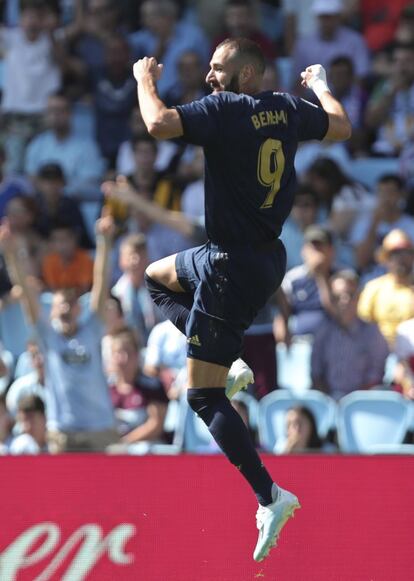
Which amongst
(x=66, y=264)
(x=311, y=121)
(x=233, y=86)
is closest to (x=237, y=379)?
(x=311, y=121)

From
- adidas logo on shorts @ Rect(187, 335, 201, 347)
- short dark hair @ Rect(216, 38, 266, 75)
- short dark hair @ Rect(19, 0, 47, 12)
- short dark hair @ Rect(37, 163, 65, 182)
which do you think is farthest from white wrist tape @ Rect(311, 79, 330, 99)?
short dark hair @ Rect(19, 0, 47, 12)

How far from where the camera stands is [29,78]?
1276 cm

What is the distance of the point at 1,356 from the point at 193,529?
4.42 metres

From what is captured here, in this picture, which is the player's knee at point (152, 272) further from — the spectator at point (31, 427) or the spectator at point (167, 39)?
the spectator at point (167, 39)

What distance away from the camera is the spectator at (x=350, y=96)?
11727mm

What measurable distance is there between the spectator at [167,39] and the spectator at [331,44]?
0.85 metres

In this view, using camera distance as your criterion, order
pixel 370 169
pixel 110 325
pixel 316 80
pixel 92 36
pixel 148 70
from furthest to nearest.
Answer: pixel 92 36, pixel 370 169, pixel 110 325, pixel 316 80, pixel 148 70

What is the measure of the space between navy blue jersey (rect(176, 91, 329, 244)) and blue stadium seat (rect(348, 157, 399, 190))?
5713mm

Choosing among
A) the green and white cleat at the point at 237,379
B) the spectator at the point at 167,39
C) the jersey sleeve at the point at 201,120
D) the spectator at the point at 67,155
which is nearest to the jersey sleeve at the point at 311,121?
the jersey sleeve at the point at 201,120

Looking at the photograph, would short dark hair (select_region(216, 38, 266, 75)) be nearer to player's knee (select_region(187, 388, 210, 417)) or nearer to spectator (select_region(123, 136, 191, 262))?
player's knee (select_region(187, 388, 210, 417))

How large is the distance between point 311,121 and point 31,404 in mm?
3891

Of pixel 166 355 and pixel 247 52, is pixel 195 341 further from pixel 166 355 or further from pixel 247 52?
pixel 166 355

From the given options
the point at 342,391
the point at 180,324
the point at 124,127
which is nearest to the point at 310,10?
the point at 124,127

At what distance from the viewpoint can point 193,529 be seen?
5.87m
